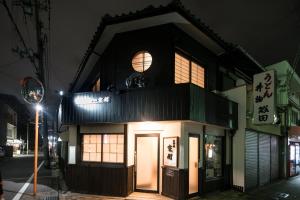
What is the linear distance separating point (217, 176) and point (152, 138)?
3.84m

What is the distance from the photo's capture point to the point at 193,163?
46.7ft

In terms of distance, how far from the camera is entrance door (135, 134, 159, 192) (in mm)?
14759

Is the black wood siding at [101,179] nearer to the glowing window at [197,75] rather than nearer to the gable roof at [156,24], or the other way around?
the glowing window at [197,75]

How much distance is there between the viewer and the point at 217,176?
53.0ft

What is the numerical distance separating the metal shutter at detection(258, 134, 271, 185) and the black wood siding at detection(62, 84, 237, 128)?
5007 mm

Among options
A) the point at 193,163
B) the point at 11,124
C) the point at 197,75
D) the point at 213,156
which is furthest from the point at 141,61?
the point at 11,124

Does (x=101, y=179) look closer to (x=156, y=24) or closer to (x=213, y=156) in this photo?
(x=213, y=156)

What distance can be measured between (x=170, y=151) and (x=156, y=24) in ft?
17.5

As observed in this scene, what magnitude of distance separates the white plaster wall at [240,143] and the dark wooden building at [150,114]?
17.5 inches

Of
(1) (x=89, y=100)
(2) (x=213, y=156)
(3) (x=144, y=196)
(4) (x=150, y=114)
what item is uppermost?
(1) (x=89, y=100)

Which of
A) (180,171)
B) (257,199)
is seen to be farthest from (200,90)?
(257,199)

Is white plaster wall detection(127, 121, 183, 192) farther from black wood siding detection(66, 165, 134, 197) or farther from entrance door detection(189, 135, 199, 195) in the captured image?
entrance door detection(189, 135, 199, 195)

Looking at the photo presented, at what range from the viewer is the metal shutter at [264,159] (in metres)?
19.2

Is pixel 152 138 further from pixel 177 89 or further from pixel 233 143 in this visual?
pixel 233 143
